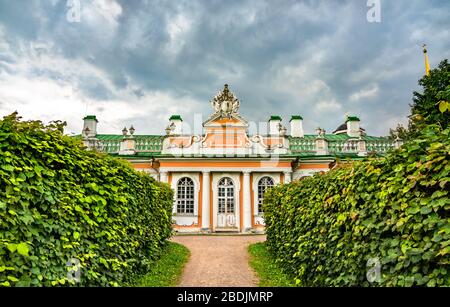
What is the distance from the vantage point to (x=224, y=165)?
62.5ft

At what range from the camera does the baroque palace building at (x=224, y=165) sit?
1892 centimetres

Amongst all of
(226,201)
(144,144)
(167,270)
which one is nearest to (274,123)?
(226,201)

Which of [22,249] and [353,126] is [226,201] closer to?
[353,126]

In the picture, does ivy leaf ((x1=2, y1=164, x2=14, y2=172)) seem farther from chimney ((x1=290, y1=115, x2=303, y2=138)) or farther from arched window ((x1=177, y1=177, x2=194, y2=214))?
chimney ((x1=290, y1=115, x2=303, y2=138))

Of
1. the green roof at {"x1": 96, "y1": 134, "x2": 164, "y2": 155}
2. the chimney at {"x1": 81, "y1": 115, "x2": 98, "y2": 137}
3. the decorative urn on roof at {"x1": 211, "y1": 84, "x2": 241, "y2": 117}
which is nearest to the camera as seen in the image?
the decorative urn on roof at {"x1": 211, "y1": 84, "x2": 241, "y2": 117}

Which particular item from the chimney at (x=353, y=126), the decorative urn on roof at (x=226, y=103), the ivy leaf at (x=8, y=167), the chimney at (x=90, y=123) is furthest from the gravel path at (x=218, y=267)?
the chimney at (x=353, y=126)

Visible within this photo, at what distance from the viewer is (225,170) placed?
1897 centimetres

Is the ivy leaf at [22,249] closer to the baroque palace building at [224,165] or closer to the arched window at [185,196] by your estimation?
the baroque palace building at [224,165]

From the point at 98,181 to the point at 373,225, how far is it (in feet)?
13.2

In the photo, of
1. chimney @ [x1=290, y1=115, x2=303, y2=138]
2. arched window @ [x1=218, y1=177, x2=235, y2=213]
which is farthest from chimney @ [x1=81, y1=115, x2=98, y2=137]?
chimney @ [x1=290, y1=115, x2=303, y2=138]

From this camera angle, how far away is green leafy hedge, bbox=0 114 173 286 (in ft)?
10.5

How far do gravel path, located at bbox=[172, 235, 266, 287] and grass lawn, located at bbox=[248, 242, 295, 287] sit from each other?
19 cm
